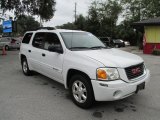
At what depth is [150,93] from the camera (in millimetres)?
5828

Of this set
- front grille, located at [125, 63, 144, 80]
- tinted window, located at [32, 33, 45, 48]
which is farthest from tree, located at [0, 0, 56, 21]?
front grille, located at [125, 63, 144, 80]

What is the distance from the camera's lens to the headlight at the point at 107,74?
418 cm

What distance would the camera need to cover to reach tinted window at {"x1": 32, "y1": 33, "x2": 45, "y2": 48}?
6.55 metres

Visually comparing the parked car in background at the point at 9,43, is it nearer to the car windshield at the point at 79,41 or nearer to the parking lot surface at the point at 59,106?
the parking lot surface at the point at 59,106

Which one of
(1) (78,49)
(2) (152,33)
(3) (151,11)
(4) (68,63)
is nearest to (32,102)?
(4) (68,63)

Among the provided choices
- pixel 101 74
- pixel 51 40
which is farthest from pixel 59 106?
pixel 51 40

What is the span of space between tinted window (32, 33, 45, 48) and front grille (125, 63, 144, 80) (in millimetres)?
3111

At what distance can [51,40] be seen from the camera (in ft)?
19.8

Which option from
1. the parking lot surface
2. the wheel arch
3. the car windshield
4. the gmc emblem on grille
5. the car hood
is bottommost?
the parking lot surface

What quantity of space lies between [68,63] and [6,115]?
1768 millimetres

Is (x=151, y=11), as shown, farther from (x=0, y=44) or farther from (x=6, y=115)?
(x=6, y=115)

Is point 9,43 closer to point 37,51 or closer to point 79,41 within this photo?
point 37,51

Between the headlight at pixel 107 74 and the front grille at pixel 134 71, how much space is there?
1.01 feet

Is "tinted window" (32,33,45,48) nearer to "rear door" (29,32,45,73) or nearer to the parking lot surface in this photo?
"rear door" (29,32,45,73)
